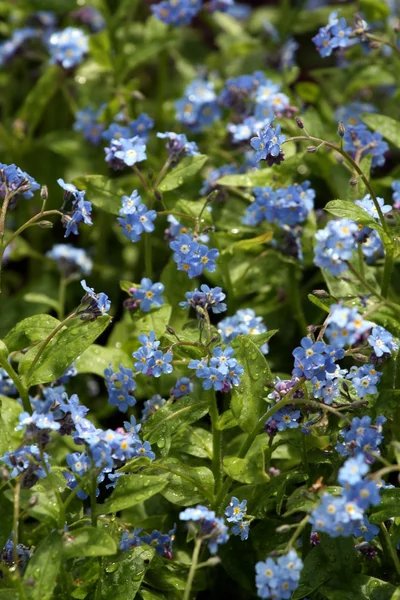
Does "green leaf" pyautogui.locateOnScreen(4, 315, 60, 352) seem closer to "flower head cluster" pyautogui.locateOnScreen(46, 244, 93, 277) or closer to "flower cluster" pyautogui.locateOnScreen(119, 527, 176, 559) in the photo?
"flower cluster" pyautogui.locateOnScreen(119, 527, 176, 559)

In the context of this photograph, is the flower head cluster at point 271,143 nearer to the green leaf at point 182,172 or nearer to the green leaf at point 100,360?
the green leaf at point 182,172

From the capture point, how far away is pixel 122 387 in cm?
265

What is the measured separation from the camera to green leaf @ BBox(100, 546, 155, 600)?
228 cm

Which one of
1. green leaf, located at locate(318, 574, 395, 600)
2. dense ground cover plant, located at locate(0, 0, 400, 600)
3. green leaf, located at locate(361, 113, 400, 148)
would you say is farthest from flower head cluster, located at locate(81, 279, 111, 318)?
green leaf, located at locate(361, 113, 400, 148)

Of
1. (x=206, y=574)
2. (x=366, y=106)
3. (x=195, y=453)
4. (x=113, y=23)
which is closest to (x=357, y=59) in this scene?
(x=366, y=106)

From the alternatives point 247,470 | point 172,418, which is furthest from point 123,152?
point 247,470

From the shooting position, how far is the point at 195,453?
2.64 meters

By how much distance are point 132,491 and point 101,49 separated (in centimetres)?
247

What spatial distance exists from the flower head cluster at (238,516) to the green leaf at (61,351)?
621mm

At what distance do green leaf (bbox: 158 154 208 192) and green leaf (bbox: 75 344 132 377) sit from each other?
0.62m

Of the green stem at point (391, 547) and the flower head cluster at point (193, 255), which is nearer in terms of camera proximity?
the green stem at point (391, 547)

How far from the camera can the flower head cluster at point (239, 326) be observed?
2.85 m

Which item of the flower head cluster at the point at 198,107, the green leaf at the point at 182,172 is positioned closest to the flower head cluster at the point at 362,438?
the green leaf at the point at 182,172

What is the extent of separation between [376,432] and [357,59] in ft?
8.33
